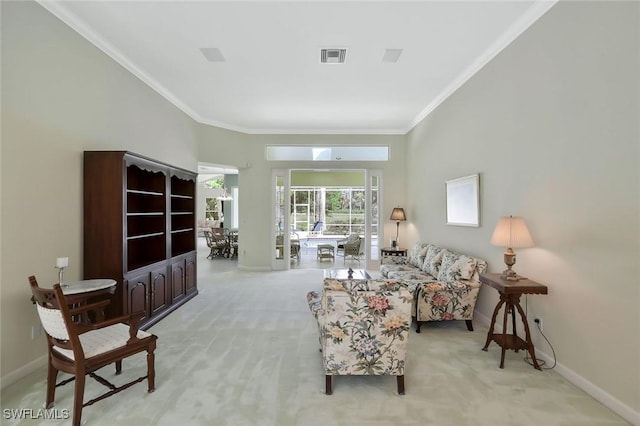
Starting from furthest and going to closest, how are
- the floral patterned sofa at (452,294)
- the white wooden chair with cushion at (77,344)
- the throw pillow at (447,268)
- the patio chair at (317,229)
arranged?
the patio chair at (317,229)
the throw pillow at (447,268)
the floral patterned sofa at (452,294)
the white wooden chair with cushion at (77,344)

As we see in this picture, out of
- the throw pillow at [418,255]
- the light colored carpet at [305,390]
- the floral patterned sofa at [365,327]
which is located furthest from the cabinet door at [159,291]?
the throw pillow at [418,255]

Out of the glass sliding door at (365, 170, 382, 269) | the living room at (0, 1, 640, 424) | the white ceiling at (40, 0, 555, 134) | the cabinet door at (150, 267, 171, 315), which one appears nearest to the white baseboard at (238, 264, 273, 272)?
the glass sliding door at (365, 170, 382, 269)

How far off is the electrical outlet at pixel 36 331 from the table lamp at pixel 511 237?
14.5ft

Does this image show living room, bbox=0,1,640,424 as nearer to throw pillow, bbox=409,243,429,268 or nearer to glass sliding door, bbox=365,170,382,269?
throw pillow, bbox=409,243,429,268

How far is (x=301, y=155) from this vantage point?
7383mm

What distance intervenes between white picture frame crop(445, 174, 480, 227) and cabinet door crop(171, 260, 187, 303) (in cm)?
433

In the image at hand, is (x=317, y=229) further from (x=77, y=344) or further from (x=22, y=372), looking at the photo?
(x=77, y=344)

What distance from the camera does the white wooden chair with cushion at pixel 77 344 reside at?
6.56ft

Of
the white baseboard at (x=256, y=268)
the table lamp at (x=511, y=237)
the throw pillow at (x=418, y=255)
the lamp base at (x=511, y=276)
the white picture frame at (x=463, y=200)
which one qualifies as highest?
the white picture frame at (x=463, y=200)

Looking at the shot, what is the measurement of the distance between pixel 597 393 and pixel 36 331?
4.80 m

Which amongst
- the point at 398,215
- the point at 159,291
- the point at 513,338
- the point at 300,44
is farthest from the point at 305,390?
the point at 398,215

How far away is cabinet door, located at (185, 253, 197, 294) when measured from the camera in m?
4.97

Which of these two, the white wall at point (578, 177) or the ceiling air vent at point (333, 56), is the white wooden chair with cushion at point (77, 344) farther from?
the white wall at point (578, 177)

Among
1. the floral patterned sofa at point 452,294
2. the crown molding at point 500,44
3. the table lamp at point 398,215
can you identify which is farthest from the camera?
the table lamp at point 398,215
